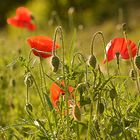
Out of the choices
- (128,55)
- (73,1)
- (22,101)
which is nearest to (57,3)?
(73,1)

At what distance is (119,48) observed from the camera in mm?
1873

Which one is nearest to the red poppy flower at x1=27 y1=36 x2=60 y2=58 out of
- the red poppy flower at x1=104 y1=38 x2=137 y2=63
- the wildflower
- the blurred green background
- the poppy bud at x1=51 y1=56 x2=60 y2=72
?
the poppy bud at x1=51 y1=56 x2=60 y2=72

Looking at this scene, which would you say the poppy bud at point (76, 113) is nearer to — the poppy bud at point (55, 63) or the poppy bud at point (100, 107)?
the poppy bud at point (100, 107)

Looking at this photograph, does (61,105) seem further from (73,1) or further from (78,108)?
(73,1)

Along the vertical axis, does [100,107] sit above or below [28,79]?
below

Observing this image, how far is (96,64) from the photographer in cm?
180

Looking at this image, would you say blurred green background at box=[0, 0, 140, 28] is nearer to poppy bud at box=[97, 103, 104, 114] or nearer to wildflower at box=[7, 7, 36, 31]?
wildflower at box=[7, 7, 36, 31]

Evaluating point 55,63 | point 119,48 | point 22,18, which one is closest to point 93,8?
point 22,18

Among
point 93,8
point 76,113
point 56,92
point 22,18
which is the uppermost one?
point 93,8

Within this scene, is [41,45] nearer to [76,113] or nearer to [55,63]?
[55,63]

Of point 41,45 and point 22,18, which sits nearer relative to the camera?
point 41,45

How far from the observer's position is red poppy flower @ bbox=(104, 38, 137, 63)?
186 centimetres

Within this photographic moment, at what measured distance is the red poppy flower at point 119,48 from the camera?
186cm

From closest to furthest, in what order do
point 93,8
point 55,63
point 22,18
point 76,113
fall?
point 76,113
point 55,63
point 22,18
point 93,8
